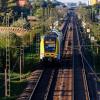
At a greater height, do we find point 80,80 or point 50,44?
point 50,44

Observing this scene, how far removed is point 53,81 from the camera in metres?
37.5

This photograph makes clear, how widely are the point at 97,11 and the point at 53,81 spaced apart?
360ft

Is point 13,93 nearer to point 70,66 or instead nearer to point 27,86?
point 27,86

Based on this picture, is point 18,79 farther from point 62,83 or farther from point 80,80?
point 80,80

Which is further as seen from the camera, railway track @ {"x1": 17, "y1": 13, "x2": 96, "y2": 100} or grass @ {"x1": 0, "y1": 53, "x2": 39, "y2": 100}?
grass @ {"x1": 0, "y1": 53, "x2": 39, "y2": 100}

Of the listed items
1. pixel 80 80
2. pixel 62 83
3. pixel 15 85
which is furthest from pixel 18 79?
pixel 80 80

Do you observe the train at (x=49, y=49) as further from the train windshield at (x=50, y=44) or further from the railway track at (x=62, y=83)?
the railway track at (x=62, y=83)

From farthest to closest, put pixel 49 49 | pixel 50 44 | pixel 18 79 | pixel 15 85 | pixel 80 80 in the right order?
pixel 50 44, pixel 49 49, pixel 80 80, pixel 18 79, pixel 15 85

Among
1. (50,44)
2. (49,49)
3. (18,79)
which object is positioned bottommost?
(18,79)

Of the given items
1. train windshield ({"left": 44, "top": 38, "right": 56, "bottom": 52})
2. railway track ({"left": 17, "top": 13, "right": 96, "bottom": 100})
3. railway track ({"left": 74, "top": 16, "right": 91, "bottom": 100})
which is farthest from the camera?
train windshield ({"left": 44, "top": 38, "right": 56, "bottom": 52})

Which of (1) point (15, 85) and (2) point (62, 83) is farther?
(2) point (62, 83)

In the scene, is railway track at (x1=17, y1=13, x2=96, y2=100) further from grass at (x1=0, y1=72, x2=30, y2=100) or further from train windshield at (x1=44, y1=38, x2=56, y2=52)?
train windshield at (x1=44, y1=38, x2=56, y2=52)

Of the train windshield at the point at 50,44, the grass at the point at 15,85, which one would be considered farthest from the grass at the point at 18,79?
the train windshield at the point at 50,44

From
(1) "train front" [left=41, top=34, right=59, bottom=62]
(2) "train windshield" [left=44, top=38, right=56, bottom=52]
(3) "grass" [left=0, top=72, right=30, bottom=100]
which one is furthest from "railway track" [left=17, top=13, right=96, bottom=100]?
(2) "train windshield" [left=44, top=38, right=56, bottom=52]
